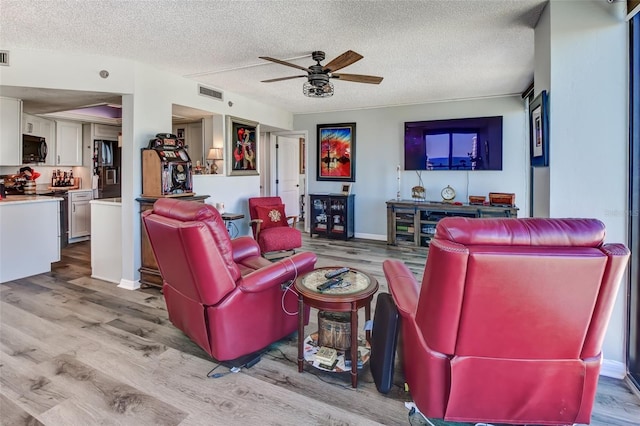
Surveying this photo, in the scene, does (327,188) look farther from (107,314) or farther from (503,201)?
(107,314)

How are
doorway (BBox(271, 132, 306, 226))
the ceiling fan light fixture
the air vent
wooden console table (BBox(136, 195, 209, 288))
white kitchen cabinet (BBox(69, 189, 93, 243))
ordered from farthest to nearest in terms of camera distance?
doorway (BBox(271, 132, 306, 226)) → white kitchen cabinet (BBox(69, 189, 93, 243)) → the air vent → wooden console table (BBox(136, 195, 209, 288)) → the ceiling fan light fixture

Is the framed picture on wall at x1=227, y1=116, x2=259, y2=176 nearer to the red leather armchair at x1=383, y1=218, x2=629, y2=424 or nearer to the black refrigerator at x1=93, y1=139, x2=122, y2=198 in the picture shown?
the black refrigerator at x1=93, y1=139, x2=122, y2=198

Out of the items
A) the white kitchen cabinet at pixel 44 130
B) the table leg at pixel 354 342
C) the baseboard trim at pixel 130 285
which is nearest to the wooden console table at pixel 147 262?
the baseboard trim at pixel 130 285

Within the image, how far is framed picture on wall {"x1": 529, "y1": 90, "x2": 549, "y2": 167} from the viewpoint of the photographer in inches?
94.7

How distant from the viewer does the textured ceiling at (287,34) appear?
255 cm

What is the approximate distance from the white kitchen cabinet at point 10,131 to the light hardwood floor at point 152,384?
2.51 m

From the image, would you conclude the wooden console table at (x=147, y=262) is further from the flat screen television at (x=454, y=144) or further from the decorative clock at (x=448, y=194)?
the decorative clock at (x=448, y=194)

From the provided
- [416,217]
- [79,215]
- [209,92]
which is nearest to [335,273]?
[209,92]

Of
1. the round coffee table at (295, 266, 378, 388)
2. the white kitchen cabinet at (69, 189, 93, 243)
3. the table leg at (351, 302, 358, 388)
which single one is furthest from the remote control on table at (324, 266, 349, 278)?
the white kitchen cabinet at (69, 189, 93, 243)

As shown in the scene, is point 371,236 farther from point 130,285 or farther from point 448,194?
point 130,285

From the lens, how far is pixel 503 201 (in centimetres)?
520

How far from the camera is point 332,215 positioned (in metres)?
6.52

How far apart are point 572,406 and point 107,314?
3415mm

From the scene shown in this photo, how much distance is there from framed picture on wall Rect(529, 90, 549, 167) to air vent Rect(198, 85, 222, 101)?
382 centimetres
